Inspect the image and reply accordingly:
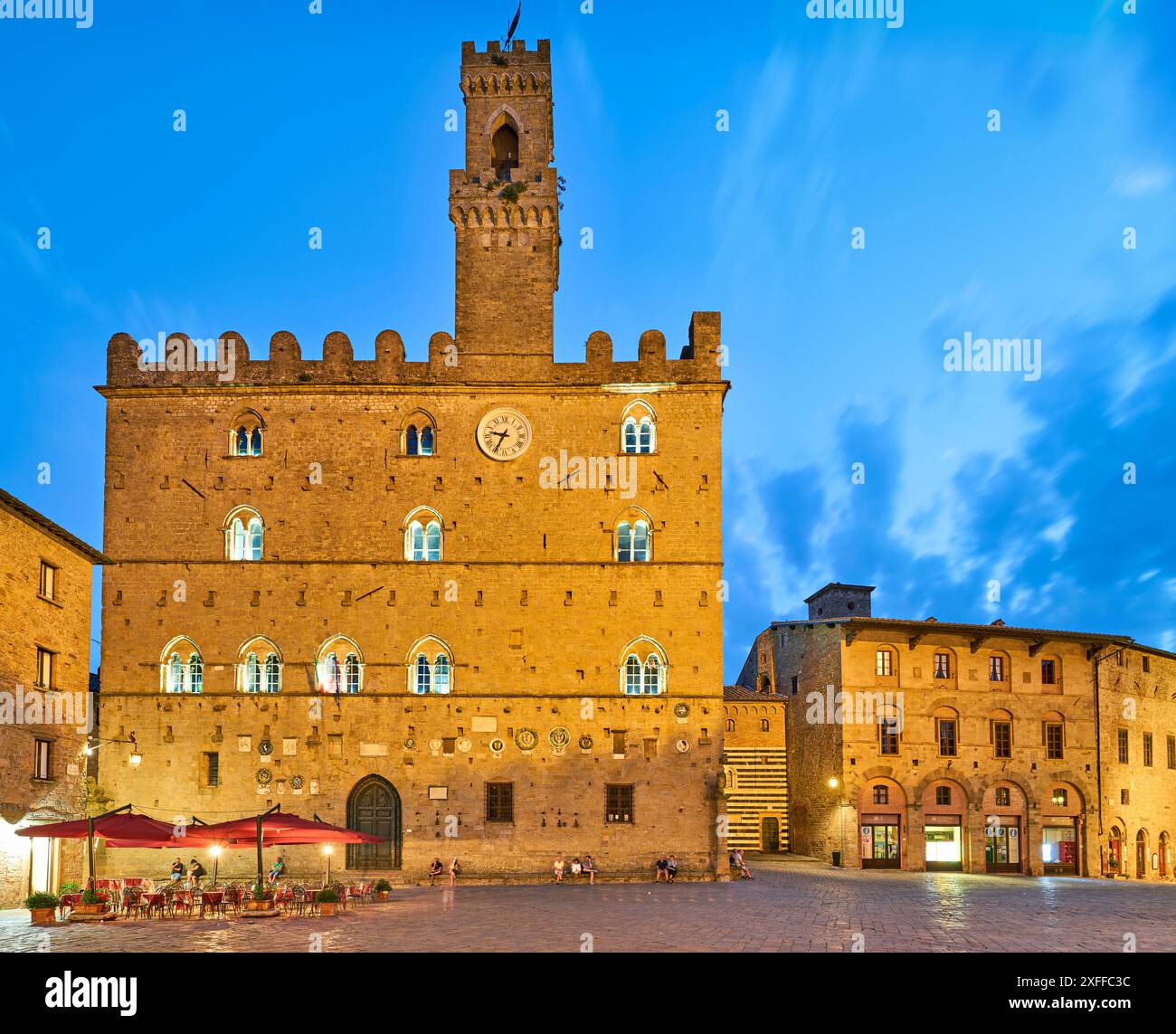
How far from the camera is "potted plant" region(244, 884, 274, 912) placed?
2448 cm

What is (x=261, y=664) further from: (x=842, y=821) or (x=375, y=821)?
(x=842, y=821)

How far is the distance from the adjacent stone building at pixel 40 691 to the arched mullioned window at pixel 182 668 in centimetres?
282

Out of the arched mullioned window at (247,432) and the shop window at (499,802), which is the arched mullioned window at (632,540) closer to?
the shop window at (499,802)

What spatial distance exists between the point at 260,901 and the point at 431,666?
11.1m

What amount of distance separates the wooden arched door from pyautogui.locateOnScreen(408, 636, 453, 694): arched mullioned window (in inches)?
121

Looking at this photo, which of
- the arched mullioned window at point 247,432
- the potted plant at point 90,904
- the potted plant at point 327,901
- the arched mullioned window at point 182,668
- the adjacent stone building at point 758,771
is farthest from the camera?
the adjacent stone building at point 758,771

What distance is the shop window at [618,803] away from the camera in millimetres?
33969

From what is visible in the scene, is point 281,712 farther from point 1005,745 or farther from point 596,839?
point 1005,745

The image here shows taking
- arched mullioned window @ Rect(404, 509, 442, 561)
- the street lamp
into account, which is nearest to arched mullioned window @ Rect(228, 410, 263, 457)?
arched mullioned window @ Rect(404, 509, 442, 561)

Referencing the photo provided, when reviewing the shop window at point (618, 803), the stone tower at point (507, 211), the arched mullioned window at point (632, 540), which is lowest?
the shop window at point (618, 803)

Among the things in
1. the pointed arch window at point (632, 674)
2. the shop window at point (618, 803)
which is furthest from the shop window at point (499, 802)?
the pointed arch window at point (632, 674)

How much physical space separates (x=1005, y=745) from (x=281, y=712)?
26.3 metres

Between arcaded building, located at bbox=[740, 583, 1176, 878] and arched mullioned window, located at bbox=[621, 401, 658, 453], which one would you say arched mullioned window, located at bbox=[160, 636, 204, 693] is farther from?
arcaded building, located at bbox=[740, 583, 1176, 878]
